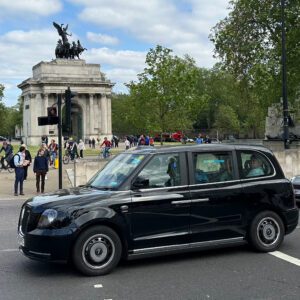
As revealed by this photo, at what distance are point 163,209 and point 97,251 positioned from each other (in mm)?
1062

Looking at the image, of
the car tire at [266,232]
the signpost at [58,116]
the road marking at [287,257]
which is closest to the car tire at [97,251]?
the car tire at [266,232]

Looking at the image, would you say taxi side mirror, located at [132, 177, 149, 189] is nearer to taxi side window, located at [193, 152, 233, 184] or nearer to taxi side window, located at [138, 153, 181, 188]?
taxi side window, located at [138, 153, 181, 188]

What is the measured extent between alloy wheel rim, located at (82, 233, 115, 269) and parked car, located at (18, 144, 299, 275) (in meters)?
0.01

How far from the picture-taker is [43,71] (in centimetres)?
7994

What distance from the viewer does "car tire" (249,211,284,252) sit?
302 inches

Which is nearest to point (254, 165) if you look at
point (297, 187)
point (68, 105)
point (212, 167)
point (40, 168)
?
point (212, 167)

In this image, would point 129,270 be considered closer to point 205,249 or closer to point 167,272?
point 167,272

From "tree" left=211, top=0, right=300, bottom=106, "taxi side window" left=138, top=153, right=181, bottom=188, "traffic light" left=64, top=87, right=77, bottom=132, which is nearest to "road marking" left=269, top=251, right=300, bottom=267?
"taxi side window" left=138, top=153, right=181, bottom=188

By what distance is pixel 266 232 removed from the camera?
7.80 m

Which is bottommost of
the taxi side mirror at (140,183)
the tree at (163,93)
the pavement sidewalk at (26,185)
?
the pavement sidewalk at (26,185)

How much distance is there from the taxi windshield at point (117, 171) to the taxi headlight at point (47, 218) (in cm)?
95

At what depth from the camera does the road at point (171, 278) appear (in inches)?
228

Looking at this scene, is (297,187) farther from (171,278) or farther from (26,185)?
(26,185)

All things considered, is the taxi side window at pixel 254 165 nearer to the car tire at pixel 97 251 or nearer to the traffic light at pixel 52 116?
the car tire at pixel 97 251
